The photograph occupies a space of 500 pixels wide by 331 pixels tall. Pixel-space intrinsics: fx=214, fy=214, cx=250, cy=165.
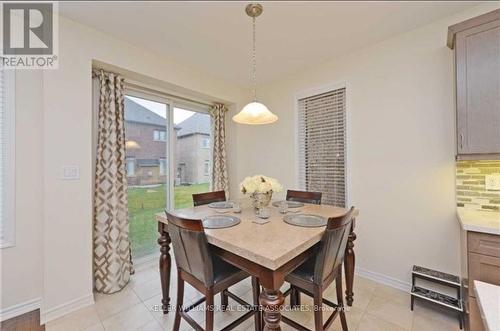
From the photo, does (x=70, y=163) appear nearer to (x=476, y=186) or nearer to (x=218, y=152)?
(x=218, y=152)

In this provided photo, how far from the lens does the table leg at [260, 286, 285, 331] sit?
108 cm


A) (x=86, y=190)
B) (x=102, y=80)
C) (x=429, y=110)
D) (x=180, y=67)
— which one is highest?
(x=180, y=67)

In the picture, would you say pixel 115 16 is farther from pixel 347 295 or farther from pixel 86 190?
pixel 347 295

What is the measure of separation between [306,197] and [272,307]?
1.41 metres

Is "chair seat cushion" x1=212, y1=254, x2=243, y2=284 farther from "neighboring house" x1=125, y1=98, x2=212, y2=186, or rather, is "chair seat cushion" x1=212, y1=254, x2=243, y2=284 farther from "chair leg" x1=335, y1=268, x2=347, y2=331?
"neighboring house" x1=125, y1=98, x2=212, y2=186

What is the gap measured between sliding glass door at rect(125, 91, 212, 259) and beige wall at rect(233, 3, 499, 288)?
209 centimetres

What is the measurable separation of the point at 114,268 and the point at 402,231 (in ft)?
9.68

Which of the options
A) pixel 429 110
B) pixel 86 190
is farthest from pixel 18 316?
pixel 429 110

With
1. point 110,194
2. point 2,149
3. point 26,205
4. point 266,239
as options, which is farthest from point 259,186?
point 2,149

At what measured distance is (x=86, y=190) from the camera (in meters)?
1.99

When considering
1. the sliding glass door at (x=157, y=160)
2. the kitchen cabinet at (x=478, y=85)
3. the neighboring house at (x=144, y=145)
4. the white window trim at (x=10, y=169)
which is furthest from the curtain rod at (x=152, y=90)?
the kitchen cabinet at (x=478, y=85)

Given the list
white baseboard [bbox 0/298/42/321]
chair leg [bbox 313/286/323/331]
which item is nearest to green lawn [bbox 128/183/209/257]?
white baseboard [bbox 0/298/42/321]

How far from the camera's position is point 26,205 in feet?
A: 6.13

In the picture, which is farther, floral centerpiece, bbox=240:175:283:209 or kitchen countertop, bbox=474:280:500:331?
floral centerpiece, bbox=240:175:283:209
